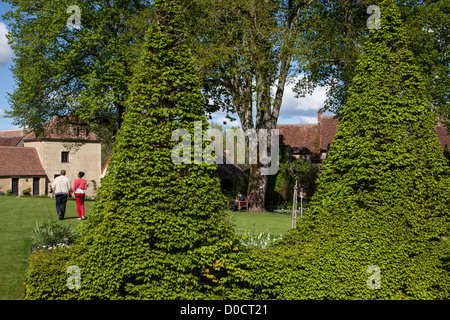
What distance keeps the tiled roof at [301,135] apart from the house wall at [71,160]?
2376 centimetres

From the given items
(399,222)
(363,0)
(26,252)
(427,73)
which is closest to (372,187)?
(399,222)

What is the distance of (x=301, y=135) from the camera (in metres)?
46.5

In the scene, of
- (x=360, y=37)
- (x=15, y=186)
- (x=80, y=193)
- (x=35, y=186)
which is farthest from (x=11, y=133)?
(x=360, y=37)

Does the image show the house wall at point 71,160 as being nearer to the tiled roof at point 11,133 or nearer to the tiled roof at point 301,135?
the tiled roof at point 11,133

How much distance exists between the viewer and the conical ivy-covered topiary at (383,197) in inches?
248

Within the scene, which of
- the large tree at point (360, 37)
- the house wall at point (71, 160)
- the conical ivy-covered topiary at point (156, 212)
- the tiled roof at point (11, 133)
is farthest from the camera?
the tiled roof at point (11, 133)

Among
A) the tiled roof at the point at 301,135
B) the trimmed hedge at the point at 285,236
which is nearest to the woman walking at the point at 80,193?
the trimmed hedge at the point at 285,236

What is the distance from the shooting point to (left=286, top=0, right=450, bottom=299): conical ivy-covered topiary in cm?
629

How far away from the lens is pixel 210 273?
19.1 feet

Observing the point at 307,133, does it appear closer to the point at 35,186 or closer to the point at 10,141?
the point at 35,186

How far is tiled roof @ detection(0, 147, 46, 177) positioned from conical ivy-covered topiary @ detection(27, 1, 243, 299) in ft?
143

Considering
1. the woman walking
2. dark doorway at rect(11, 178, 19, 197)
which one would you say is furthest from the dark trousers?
dark doorway at rect(11, 178, 19, 197)

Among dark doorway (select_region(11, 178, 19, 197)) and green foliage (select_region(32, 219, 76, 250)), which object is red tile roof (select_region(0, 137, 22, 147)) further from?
green foliage (select_region(32, 219, 76, 250))

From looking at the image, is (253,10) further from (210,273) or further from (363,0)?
(210,273)
